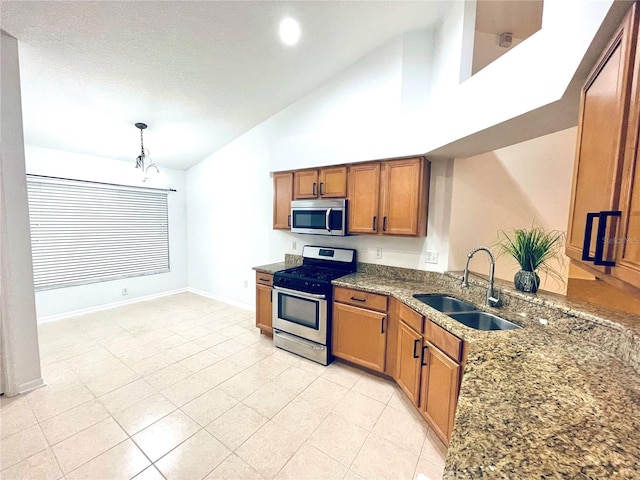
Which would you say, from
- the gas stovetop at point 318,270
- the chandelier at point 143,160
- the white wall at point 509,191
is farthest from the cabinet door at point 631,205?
the chandelier at point 143,160

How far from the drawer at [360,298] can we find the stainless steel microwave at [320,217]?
2.10 feet

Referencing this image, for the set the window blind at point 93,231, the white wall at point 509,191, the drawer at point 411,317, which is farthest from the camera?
the window blind at point 93,231

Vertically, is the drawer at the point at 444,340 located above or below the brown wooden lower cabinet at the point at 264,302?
above

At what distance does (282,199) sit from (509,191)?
8.41ft

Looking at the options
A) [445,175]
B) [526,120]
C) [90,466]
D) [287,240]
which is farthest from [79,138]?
[526,120]

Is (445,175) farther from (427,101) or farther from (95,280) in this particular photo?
(95,280)

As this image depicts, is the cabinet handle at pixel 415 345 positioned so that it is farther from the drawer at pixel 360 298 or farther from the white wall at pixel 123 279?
the white wall at pixel 123 279

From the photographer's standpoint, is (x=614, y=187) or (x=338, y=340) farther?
(x=338, y=340)

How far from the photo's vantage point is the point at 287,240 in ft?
12.3

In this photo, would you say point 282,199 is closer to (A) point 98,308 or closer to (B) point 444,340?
(B) point 444,340

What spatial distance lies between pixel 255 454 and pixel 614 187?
2.31 metres

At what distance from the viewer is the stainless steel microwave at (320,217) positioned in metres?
2.90

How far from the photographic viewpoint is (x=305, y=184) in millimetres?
3209

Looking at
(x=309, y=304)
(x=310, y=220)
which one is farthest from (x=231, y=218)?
(x=309, y=304)
